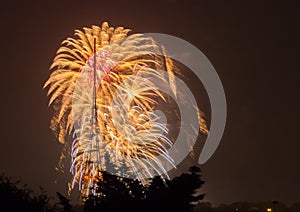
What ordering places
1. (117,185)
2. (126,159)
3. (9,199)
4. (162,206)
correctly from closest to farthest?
(162,206), (117,185), (9,199), (126,159)

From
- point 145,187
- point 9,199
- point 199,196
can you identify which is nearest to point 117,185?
point 145,187

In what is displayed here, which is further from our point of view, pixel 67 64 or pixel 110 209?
pixel 67 64

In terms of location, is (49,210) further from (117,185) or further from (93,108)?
(93,108)

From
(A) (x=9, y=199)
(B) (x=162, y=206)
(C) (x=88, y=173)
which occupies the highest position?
(C) (x=88, y=173)

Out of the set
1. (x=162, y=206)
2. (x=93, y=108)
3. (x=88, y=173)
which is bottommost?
(x=162, y=206)

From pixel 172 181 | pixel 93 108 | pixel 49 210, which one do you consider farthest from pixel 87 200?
pixel 93 108

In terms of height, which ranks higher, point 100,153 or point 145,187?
point 100,153

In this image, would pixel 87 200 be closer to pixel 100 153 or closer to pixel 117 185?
pixel 117 185

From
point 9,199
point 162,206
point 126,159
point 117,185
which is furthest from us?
point 126,159

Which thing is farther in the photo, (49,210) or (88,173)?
(88,173)
